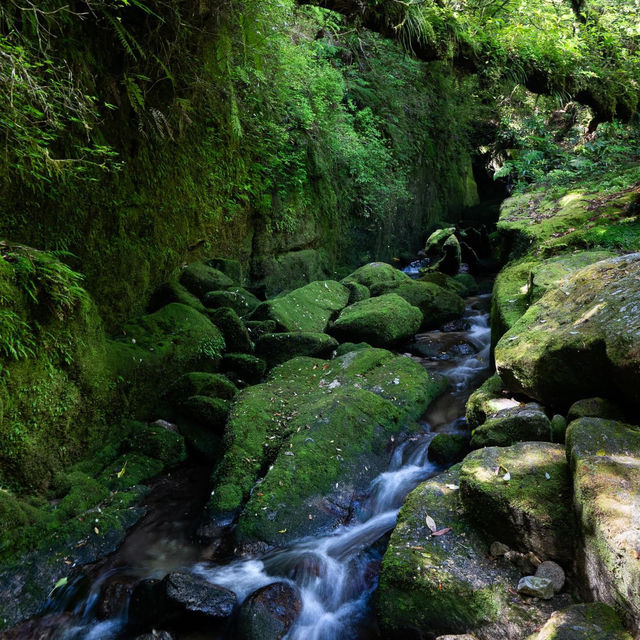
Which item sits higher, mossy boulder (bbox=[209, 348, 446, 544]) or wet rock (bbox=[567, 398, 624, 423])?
wet rock (bbox=[567, 398, 624, 423])

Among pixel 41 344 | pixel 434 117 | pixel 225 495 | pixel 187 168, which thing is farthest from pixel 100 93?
pixel 434 117

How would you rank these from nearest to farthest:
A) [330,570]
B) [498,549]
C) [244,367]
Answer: [498,549]
[330,570]
[244,367]

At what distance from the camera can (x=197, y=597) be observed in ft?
10.9

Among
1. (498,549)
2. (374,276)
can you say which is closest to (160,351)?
(498,549)

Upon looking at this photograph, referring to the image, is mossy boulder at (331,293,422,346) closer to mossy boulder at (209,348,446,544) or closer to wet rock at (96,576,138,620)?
mossy boulder at (209,348,446,544)

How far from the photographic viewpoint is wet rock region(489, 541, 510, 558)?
294cm

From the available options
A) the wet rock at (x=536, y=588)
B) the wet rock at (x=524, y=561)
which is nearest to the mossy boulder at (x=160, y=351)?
the wet rock at (x=524, y=561)

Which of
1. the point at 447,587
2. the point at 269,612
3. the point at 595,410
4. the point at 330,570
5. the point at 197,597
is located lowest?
the point at 330,570

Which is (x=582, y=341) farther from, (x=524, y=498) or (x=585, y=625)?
(x=585, y=625)

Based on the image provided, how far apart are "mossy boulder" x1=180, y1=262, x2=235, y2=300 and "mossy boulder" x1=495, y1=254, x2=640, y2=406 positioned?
15.4 feet

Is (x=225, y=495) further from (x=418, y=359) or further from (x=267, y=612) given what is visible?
(x=418, y=359)

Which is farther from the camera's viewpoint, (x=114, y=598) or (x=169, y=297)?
(x=169, y=297)

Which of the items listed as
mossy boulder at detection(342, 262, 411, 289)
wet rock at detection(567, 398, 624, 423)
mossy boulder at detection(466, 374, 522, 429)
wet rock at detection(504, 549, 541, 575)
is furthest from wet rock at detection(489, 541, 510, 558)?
mossy boulder at detection(342, 262, 411, 289)

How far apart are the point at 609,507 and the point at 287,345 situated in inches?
198
